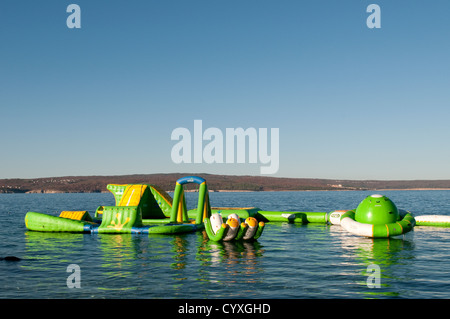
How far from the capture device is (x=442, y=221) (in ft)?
92.7

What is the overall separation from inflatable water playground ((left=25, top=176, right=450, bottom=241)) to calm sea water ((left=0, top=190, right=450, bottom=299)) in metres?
0.68

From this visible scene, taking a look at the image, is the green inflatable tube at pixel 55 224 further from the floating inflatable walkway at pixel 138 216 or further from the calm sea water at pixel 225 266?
the calm sea water at pixel 225 266

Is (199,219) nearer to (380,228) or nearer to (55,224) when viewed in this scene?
(55,224)

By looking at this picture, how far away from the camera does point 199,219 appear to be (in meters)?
26.3

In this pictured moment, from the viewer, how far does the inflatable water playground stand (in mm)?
21016

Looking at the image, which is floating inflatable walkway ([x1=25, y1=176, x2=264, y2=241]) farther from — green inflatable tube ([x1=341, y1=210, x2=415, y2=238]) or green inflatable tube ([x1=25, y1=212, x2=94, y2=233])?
green inflatable tube ([x1=341, y1=210, x2=415, y2=238])

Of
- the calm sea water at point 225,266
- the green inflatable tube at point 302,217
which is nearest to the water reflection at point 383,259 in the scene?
the calm sea water at point 225,266

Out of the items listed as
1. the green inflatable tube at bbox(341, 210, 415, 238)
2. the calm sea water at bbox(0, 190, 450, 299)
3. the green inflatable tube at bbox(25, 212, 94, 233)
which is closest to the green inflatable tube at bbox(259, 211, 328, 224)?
the calm sea water at bbox(0, 190, 450, 299)

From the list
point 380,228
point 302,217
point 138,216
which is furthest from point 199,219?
point 380,228

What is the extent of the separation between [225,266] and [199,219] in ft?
37.9

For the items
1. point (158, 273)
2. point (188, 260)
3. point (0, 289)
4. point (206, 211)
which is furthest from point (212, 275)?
point (206, 211)
